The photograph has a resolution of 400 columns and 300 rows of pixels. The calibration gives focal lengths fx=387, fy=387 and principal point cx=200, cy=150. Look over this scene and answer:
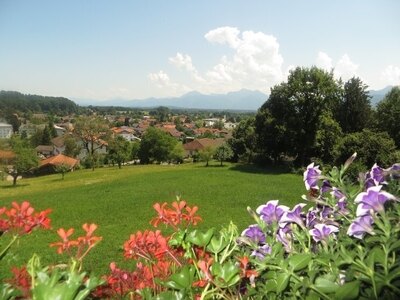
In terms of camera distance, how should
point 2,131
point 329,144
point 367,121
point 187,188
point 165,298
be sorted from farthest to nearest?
point 2,131 → point 367,121 → point 329,144 → point 187,188 → point 165,298

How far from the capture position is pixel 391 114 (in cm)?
3381

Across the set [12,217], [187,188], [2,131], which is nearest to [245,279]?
[12,217]

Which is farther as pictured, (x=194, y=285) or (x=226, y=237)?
(x=226, y=237)

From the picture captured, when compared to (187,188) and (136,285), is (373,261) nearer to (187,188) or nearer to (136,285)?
(136,285)

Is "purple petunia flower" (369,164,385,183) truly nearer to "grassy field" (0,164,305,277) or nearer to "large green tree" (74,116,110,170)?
"grassy field" (0,164,305,277)

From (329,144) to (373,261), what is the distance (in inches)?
1286

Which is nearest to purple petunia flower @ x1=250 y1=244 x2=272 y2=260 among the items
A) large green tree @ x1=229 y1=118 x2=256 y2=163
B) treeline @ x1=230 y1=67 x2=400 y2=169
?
treeline @ x1=230 y1=67 x2=400 y2=169

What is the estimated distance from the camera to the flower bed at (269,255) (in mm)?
907

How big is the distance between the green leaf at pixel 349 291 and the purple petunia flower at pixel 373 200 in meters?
0.24

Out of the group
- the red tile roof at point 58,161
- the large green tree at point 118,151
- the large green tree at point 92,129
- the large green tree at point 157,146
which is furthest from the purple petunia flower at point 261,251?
the large green tree at point 157,146

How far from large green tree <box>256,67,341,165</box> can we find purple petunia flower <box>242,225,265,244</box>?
3111cm

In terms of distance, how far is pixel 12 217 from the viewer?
1408 mm

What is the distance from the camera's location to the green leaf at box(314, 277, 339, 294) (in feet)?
3.02

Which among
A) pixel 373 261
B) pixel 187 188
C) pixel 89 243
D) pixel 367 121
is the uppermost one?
pixel 373 261
